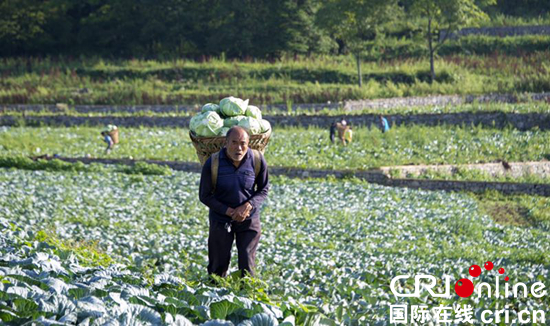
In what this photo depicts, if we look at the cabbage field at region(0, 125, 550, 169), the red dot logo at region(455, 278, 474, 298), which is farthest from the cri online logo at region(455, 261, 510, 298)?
the cabbage field at region(0, 125, 550, 169)

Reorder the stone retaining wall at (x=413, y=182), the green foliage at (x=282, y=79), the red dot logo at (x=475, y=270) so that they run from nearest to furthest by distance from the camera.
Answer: the red dot logo at (x=475, y=270) → the stone retaining wall at (x=413, y=182) → the green foliage at (x=282, y=79)

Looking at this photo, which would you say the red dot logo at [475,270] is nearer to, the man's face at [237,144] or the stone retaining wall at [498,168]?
the man's face at [237,144]

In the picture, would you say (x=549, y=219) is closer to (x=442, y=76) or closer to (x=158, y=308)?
(x=158, y=308)

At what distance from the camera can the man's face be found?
818cm

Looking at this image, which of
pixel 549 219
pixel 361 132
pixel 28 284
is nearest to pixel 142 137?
pixel 361 132

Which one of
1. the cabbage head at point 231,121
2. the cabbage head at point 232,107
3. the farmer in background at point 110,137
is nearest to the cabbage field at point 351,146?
the farmer in background at point 110,137

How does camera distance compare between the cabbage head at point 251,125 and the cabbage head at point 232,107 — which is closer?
the cabbage head at point 251,125

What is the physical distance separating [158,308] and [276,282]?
3.71 meters

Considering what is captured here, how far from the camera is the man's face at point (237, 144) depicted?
818 cm

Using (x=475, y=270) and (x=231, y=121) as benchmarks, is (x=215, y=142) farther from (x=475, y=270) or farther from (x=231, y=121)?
(x=475, y=270)

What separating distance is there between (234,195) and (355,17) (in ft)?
126

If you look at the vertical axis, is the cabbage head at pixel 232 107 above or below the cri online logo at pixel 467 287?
above

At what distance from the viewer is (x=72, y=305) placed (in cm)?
593

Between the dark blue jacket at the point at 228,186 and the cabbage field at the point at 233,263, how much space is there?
2.71 feet
